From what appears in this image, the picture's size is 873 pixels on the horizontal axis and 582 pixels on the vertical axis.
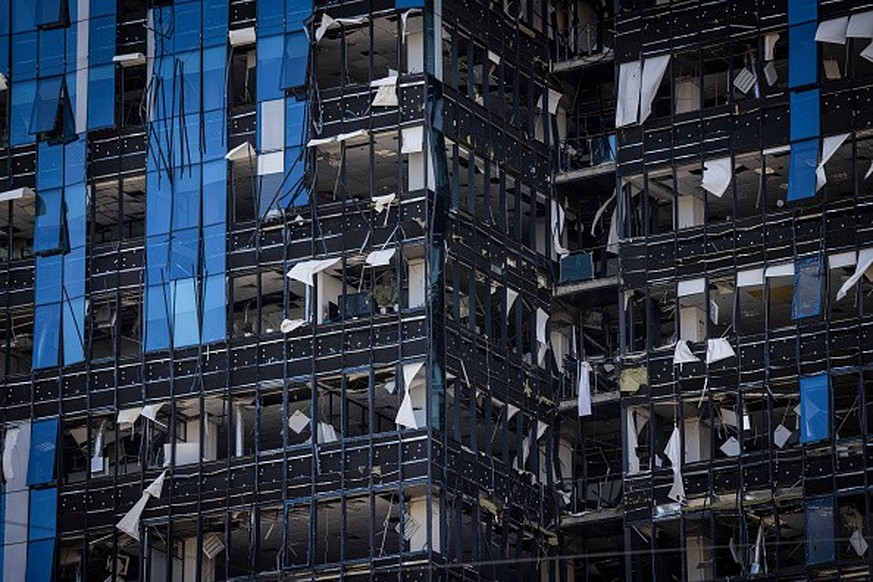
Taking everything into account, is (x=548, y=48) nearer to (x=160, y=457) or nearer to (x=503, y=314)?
(x=503, y=314)

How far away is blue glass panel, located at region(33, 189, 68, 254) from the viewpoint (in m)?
131

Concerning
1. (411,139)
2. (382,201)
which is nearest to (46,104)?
(382,201)

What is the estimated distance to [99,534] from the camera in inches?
4973

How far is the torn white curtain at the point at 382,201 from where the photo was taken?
409ft

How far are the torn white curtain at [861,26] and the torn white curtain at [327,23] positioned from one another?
19357 millimetres

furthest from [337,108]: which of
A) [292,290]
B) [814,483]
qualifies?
[814,483]

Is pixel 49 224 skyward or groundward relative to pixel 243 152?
groundward

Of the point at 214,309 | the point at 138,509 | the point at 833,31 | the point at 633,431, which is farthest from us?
the point at 633,431

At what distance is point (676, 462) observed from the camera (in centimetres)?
12462

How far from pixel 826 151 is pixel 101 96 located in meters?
30.1

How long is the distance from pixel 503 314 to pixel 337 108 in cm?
1058

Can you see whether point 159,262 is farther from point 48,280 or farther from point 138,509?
A: point 138,509

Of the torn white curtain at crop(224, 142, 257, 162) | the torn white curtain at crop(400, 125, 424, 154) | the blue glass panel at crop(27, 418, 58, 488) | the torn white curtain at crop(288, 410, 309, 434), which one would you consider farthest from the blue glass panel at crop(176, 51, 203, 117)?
the blue glass panel at crop(27, 418, 58, 488)

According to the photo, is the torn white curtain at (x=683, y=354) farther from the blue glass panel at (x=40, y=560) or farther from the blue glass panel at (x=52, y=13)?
the blue glass panel at (x=52, y=13)
